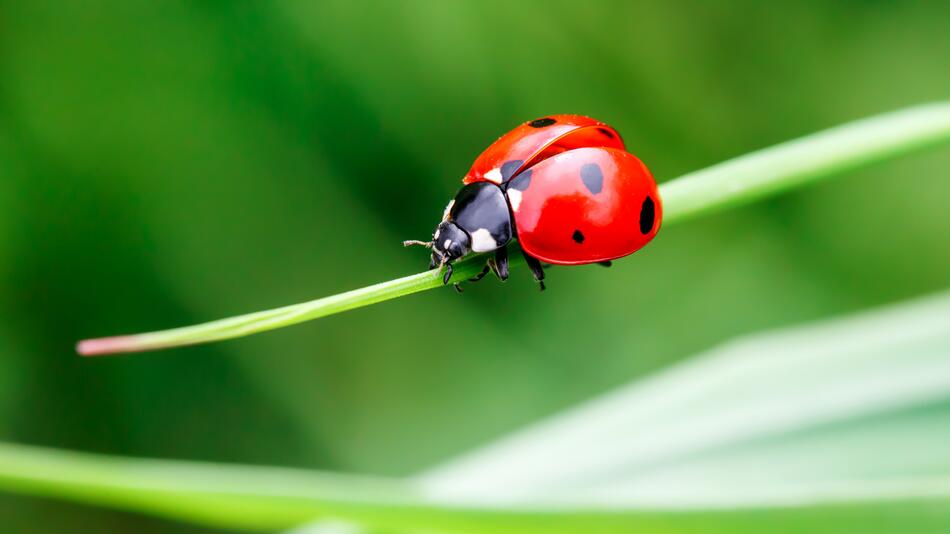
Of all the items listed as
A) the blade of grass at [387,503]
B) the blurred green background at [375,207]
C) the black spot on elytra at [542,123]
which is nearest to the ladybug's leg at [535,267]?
the black spot on elytra at [542,123]

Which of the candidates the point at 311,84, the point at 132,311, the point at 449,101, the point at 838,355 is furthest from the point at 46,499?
the point at 838,355

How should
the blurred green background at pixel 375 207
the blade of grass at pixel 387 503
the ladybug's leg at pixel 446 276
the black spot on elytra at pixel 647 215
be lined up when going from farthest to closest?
1. the blurred green background at pixel 375 207
2. the black spot on elytra at pixel 647 215
3. the ladybug's leg at pixel 446 276
4. the blade of grass at pixel 387 503

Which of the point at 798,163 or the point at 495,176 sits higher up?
the point at 495,176

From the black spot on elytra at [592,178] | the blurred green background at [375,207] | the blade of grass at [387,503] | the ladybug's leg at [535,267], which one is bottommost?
the blade of grass at [387,503]

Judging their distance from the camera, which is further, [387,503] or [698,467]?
[698,467]

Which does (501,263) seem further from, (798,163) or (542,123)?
(798,163)

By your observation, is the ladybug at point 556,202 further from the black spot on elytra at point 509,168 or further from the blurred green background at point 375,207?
the blurred green background at point 375,207

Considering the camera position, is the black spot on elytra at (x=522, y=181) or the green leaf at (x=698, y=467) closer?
the green leaf at (x=698, y=467)

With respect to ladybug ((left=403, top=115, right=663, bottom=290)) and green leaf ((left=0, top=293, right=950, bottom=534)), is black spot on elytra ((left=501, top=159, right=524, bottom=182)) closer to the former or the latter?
ladybug ((left=403, top=115, right=663, bottom=290))

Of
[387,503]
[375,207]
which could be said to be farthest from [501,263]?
[375,207]
